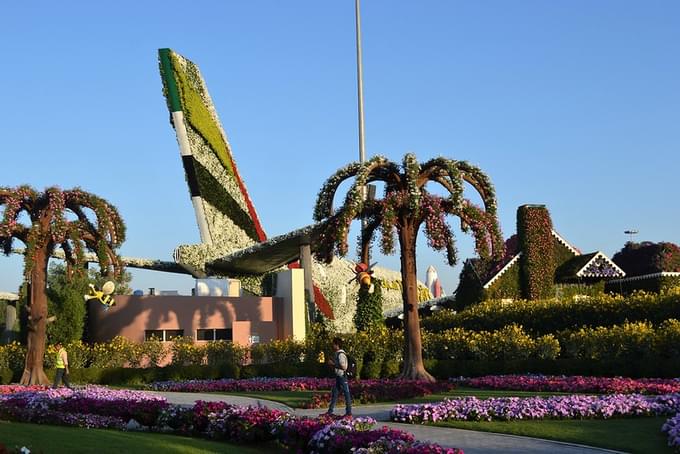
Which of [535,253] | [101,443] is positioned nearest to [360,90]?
[535,253]

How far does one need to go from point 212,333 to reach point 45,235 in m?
10.9

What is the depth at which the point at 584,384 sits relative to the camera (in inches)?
730

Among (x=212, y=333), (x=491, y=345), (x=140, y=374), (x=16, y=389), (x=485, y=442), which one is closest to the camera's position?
(x=485, y=442)

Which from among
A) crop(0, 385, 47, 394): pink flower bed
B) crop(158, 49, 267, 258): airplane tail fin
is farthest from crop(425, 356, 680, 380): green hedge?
crop(158, 49, 267, 258): airplane tail fin

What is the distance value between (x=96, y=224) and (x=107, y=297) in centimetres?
576

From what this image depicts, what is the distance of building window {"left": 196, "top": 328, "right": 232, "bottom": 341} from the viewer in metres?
34.3

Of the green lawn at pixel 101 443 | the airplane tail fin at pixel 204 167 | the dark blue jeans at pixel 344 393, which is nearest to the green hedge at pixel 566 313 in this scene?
the dark blue jeans at pixel 344 393

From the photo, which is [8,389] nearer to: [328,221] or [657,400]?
[328,221]

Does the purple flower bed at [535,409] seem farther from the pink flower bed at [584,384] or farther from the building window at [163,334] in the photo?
the building window at [163,334]

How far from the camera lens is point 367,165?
68.8 feet

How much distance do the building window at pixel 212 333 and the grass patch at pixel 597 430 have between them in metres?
22.2

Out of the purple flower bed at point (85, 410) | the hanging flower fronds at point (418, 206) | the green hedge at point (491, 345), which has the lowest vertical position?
the purple flower bed at point (85, 410)

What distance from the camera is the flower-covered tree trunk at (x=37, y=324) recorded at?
84.0 ft

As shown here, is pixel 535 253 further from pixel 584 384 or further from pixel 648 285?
pixel 584 384
